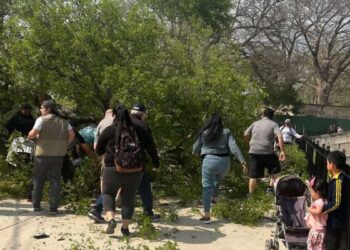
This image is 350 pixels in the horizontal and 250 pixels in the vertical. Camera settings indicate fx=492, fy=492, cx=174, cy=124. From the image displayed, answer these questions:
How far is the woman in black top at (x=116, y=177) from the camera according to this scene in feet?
18.6

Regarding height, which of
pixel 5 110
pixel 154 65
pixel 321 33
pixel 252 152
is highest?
pixel 321 33

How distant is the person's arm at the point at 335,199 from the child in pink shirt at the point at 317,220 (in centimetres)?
7

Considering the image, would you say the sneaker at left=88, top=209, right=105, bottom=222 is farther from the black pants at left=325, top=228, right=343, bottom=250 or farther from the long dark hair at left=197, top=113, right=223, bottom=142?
the black pants at left=325, top=228, right=343, bottom=250

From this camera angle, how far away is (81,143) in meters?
7.50

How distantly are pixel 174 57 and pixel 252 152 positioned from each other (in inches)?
108

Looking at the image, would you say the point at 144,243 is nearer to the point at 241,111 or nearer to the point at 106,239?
the point at 106,239

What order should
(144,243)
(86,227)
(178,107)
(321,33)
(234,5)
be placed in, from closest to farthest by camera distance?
(144,243) → (86,227) → (178,107) → (234,5) → (321,33)

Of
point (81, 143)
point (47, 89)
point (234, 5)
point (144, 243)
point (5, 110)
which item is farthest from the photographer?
point (234, 5)

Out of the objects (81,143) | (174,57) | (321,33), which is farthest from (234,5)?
(81,143)

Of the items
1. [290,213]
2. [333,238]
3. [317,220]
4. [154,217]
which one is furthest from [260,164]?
[333,238]

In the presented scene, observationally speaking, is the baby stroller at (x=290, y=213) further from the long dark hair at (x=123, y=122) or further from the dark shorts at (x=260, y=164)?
the dark shorts at (x=260, y=164)

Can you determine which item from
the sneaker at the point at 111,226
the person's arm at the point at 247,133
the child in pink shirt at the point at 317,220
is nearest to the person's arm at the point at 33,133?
the sneaker at the point at 111,226

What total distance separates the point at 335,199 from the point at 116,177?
2.48 m

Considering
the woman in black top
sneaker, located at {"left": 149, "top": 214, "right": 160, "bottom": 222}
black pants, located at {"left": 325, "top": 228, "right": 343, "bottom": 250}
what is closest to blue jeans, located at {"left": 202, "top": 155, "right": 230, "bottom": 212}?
sneaker, located at {"left": 149, "top": 214, "right": 160, "bottom": 222}
